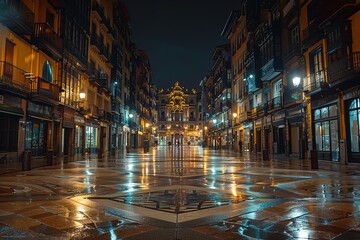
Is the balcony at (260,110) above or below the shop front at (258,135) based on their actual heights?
above

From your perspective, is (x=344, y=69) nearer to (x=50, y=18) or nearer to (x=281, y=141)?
(x=281, y=141)

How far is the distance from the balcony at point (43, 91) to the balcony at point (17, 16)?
317cm

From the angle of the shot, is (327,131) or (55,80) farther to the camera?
(55,80)

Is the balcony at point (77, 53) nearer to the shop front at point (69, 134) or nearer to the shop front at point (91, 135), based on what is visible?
the shop front at point (69, 134)

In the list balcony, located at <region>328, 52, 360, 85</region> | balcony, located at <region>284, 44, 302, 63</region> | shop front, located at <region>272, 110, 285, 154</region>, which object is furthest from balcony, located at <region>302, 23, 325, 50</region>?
shop front, located at <region>272, 110, 285, 154</region>

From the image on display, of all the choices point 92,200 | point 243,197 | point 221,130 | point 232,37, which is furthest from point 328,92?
point 221,130

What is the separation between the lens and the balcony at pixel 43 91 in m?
20.9

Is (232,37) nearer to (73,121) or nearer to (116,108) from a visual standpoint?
(116,108)

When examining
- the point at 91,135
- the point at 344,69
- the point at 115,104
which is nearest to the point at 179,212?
the point at 344,69

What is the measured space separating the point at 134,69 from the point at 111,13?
20433 millimetres

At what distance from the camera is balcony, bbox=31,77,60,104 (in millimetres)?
20894

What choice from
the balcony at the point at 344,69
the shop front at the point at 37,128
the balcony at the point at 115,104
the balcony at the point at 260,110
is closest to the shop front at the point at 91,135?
the balcony at the point at 115,104

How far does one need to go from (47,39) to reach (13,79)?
4.38 m

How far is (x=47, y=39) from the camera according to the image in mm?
21906
